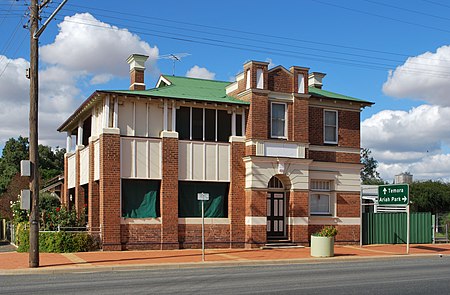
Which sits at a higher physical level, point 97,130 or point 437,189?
point 97,130

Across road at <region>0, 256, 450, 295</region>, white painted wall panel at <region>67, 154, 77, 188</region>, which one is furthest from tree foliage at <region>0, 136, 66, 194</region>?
road at <region>0, 256, 450, 295</region>

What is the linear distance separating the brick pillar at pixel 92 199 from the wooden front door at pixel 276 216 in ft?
25.7

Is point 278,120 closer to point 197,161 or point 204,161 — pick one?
point 204,161

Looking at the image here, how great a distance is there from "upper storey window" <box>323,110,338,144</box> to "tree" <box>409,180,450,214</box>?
107 feet

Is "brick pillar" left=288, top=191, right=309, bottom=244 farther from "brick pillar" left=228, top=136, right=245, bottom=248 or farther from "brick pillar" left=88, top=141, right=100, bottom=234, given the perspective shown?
"brick pillar" left=88, top=141, right=100, bottom=234

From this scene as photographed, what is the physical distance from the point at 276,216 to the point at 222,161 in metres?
4.01

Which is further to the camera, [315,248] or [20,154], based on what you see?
[20,154]

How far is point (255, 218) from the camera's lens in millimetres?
26594

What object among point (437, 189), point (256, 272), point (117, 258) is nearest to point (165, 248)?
point (117, 258)

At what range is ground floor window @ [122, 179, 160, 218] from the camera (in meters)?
25.1

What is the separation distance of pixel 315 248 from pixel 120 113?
9675mm

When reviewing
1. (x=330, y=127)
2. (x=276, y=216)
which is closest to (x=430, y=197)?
(x=330, y=127)

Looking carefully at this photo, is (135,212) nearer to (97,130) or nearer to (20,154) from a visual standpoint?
(97,130)

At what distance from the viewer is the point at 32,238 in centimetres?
1934
